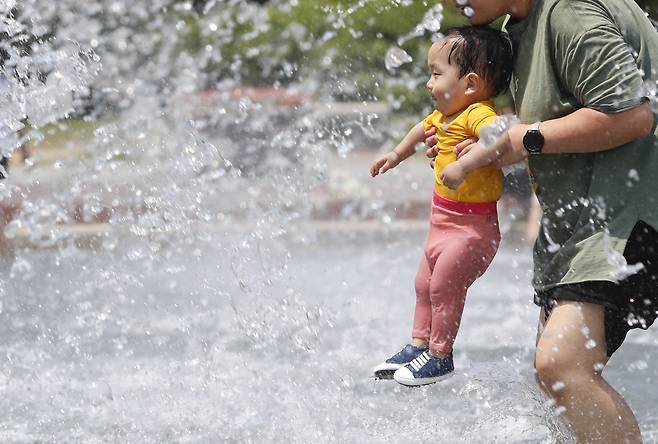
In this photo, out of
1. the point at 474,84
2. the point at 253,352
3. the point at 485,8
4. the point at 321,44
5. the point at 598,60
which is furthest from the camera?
the point at 321,44

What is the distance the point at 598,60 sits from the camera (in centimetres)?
246

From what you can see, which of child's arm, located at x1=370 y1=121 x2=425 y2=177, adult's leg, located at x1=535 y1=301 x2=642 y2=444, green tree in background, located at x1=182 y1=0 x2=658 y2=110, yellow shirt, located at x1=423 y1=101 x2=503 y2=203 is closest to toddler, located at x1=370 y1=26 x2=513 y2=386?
yellow shirt, located at x1=423 y1=101 x2=503 y2=203

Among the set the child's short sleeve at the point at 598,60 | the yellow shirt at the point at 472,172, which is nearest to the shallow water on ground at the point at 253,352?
the yellow shirt at the point at 472,172

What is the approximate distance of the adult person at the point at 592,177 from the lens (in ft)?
8.15

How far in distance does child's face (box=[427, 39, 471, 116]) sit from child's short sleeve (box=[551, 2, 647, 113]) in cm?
35

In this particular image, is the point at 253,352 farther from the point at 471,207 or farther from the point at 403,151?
the point at 471,207

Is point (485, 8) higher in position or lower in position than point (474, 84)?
higher

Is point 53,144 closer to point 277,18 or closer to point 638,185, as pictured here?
point 277,18

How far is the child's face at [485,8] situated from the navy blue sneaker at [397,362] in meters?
0.89

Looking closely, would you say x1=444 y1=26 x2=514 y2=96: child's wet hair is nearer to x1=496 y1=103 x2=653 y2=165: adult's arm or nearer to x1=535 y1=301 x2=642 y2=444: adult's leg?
x1=496 y1=103 x2=653 y2=165: adult's arm

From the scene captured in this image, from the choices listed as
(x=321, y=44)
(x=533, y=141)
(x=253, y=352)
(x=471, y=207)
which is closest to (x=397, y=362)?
(x=471, y=207)

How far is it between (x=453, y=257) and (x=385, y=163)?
0.44 m

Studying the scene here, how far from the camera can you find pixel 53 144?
12.2 m

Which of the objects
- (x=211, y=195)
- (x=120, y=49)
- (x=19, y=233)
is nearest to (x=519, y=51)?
(x=19, y=233)
